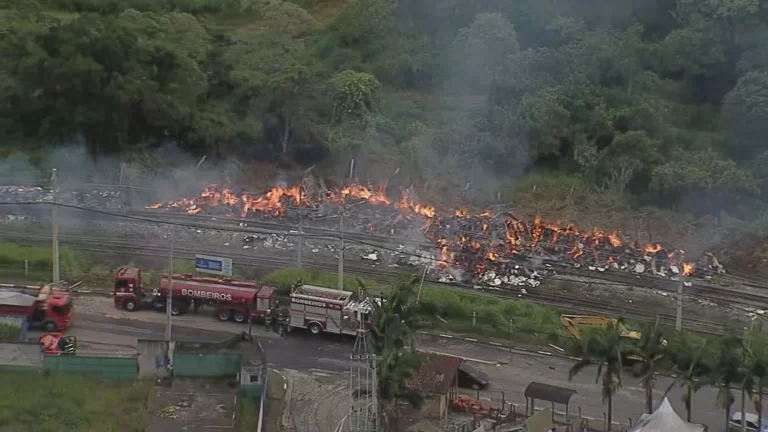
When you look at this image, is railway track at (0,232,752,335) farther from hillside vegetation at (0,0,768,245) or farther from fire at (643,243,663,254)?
hillside vegetation at (0,0,768,245)

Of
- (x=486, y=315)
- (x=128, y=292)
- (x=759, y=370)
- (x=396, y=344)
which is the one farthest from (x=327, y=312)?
(x=759, y=370)

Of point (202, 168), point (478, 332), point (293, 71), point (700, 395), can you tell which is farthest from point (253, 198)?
point (700, 395)

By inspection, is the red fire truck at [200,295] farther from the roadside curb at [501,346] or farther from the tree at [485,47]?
the tree at [485,47]

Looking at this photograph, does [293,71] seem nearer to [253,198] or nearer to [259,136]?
[259,136]

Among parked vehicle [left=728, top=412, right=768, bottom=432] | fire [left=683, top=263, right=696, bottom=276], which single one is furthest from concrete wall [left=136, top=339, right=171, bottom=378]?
fire [left=683, top=263, right=696, bottom=276]

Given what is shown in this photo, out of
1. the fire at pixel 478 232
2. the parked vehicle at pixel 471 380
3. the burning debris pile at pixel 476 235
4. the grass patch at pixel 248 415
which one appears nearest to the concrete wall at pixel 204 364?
the grass patch at pixel 248 415

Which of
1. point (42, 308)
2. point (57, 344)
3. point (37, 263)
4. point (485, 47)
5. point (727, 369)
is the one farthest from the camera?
point (485, 47)

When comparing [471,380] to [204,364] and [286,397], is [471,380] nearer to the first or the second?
[286,397]
